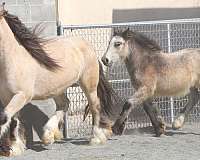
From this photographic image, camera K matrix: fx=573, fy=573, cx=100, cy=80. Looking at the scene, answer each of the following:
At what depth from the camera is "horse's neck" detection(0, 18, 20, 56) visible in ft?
22.8

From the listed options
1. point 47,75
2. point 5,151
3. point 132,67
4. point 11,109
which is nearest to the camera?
point 11,109

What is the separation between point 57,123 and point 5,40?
5.09 ft

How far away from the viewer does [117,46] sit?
852 cm

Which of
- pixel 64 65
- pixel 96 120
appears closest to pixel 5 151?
pixel 64 65

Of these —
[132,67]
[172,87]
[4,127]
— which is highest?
[132,67]

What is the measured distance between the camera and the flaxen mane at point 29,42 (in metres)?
7.28

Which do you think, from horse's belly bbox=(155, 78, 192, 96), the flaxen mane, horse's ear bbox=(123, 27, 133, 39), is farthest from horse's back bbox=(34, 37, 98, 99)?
horse's belly bbox=(155, 78, 192, 96)

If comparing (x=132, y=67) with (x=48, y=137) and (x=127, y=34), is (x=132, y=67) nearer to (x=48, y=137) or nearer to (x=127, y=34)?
(x=127, y=34)

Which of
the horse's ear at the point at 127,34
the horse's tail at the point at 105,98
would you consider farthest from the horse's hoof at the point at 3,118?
the horse's ear at the point at 127,34

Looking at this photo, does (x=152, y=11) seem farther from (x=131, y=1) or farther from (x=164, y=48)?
(x=164, y=48)

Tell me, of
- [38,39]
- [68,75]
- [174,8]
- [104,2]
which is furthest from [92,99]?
[174,8]

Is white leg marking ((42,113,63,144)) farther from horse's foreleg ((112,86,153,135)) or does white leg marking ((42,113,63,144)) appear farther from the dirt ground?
horse's foreleg ((112,86,153,135))

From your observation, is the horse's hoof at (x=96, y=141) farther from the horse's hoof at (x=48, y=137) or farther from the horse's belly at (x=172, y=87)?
the horse's belly at (x=172, y=87)

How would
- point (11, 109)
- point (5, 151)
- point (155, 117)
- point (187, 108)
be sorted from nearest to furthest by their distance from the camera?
point (11, 109) → point (5, 151) → point (155, 117) → point (187, 108)
